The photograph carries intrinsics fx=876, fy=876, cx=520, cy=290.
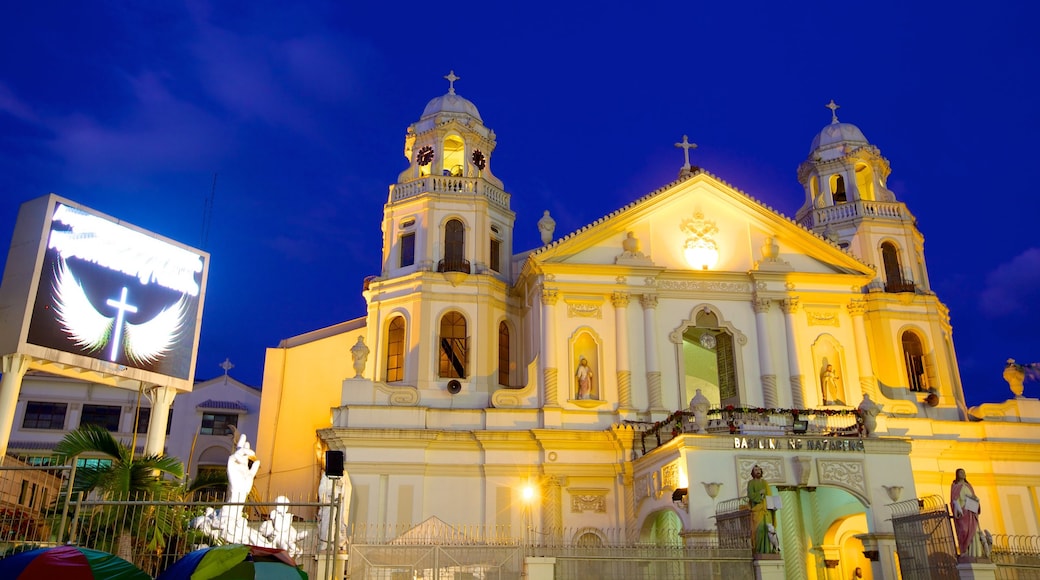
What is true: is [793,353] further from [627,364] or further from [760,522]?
[760,522]

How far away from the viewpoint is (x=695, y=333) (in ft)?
121

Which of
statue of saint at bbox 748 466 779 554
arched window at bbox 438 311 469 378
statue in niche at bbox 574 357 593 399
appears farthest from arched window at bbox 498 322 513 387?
statue of saint at bbox 748 466 779 554

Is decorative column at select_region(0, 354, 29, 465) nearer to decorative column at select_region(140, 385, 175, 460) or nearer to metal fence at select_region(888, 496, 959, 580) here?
decorative column at select_region(140, 385, 175, 460)

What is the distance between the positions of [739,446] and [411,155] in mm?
20885

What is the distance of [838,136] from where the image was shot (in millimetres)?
41969

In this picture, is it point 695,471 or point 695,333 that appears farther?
point 695,333

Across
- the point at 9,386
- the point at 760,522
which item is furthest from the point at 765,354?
the point at 9,386

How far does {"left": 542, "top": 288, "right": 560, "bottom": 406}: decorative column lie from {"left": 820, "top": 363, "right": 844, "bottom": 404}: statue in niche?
10.5m

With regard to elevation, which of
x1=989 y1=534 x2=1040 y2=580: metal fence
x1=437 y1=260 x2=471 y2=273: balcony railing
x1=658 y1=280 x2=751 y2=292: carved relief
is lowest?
x1=989 y1=534 x2=1040 y2=580: metal fence

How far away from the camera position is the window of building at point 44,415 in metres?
50.3

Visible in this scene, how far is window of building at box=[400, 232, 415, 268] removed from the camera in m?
37.1

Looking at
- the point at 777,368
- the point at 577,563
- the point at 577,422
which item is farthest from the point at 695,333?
the point at 577,563

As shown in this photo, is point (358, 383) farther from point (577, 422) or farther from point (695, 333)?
point (695, 333)

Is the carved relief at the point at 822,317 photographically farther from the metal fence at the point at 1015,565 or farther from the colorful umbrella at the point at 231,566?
the colorful umbrella at the point at 231,566
